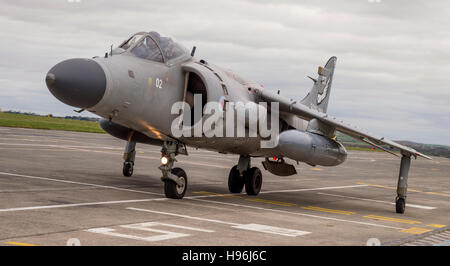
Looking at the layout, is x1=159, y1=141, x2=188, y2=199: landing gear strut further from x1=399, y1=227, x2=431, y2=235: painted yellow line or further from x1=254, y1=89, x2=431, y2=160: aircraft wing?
x1=399, y1=227, x2=431, y2=235: painted yellow line

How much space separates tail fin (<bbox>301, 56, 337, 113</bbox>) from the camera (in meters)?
20.6

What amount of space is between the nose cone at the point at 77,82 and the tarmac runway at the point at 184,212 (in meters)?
2.00

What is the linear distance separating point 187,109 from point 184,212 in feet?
9.00

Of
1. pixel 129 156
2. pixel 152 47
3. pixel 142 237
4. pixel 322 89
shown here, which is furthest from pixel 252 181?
pixel 142 237

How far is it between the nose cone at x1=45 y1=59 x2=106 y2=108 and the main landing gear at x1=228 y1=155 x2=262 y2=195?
273 inches

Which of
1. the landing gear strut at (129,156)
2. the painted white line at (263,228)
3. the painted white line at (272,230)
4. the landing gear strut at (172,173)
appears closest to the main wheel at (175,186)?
the landing gear strut at (172,173)

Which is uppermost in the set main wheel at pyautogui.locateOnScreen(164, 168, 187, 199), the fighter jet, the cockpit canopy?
the cockpit canopy

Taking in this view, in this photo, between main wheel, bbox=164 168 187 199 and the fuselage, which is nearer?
the fuselage

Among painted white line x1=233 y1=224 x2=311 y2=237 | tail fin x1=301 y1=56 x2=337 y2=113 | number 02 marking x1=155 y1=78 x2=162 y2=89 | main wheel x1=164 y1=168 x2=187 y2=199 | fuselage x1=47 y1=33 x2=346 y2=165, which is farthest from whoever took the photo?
tail fin x1=301 y1=56 x2=337 y2=113

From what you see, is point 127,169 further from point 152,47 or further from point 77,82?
point 77,82

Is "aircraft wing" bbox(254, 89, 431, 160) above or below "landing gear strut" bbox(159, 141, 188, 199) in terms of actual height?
above

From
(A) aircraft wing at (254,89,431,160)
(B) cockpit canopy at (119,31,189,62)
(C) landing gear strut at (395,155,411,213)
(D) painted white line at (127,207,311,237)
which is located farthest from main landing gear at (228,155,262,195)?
(D) painted white line at (127,207,311,237)

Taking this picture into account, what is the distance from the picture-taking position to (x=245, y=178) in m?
17.0

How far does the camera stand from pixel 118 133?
16766mm
